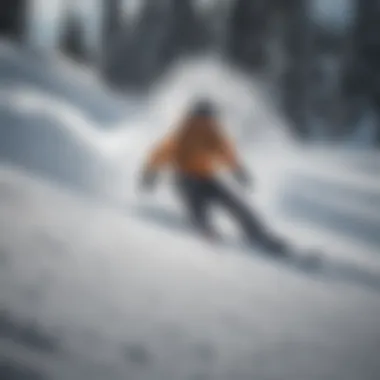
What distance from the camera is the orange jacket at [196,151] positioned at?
1.31 metres

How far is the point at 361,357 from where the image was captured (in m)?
1.34

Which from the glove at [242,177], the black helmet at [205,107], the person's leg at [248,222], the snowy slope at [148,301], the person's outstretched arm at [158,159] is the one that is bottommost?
the snowy slope at [148,301]

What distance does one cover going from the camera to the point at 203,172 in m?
1.33

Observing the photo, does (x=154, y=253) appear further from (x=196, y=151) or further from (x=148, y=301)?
(x=196, y=151)

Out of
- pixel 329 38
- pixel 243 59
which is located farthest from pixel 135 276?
pixel 329 38

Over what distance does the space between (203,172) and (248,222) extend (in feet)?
0.45

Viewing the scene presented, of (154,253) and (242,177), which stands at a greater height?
(242,177)

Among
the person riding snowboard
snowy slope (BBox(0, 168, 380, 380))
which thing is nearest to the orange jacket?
the person riding snowboard

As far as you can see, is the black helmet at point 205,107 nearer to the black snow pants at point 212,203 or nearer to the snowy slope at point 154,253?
the snowy slope at point 154,253

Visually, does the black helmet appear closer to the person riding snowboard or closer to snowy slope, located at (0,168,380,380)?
the person riding snowboard

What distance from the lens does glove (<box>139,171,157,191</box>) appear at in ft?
4.33

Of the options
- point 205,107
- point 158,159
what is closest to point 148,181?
point 158,159

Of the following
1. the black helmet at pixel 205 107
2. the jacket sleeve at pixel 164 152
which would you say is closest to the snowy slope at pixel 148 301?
the jacket sleeve at pixel 164 152

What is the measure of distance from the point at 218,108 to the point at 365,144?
0.31m
